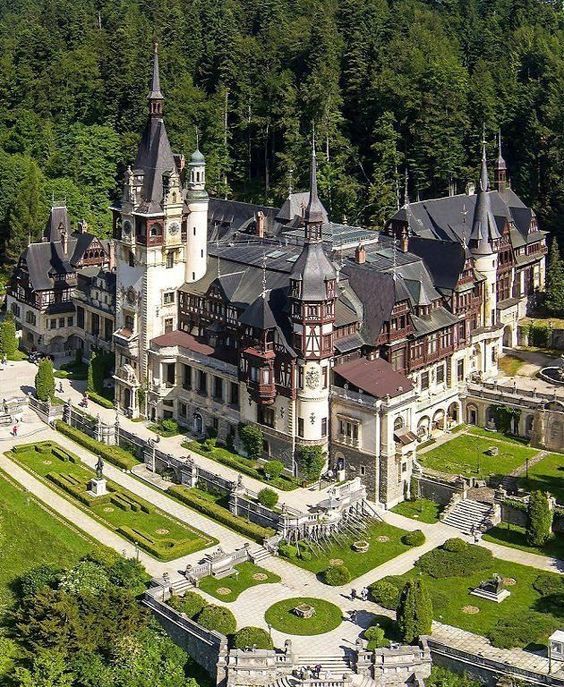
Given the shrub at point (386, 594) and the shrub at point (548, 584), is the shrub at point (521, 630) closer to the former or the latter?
the shrub at point (548, 584)

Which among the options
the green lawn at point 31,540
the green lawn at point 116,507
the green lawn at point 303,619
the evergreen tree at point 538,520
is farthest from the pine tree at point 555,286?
the green lawn at point 31,540

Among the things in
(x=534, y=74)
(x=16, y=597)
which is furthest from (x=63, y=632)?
(x=534, y=74)

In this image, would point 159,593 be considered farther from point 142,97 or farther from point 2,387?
point 142,97

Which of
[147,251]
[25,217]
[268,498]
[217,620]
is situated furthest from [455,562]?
[25,217]

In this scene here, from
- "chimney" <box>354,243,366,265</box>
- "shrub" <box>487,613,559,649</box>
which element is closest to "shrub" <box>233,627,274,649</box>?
"shrub" <box>487,613,559,649</box>

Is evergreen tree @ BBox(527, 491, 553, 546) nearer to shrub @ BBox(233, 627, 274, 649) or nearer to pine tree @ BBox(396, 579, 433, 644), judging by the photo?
pine tree @ BBox(396, 579, 433, 644)
